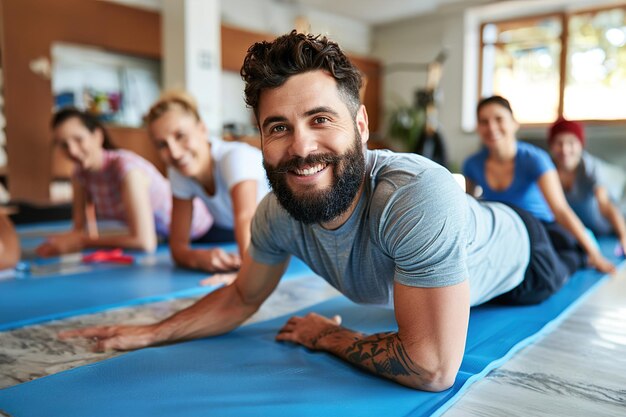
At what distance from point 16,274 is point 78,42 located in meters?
3.16

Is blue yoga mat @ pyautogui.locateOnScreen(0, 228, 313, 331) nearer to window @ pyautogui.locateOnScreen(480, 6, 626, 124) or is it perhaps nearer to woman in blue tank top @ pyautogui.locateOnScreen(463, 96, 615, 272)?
woman in blue tank top @ pyautogui.locateOnScreen(463, 96, 615, 272)

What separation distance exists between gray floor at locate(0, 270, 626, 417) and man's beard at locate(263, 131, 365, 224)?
468 mm

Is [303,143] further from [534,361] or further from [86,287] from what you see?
[86,287]

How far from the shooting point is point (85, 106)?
4969mm

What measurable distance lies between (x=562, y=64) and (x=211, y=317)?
19.9 feet

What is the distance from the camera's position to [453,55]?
6.91 m

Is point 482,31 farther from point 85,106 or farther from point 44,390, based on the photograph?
point 44,390

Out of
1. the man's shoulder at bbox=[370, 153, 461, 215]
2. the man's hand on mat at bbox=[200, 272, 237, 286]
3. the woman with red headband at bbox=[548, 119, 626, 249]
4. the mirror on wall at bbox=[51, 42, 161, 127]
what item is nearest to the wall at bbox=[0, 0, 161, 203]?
the mirror on wall at bbox=[51, 42, 161, 127]

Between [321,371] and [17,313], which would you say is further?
[17,313]

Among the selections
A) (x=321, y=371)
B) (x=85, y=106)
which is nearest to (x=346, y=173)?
(x=321, y=371)

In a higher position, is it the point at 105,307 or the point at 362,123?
the point at 362,123

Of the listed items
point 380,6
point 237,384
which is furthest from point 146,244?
point 380,6

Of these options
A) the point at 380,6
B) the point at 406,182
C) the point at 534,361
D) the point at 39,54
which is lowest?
the point at 534,361

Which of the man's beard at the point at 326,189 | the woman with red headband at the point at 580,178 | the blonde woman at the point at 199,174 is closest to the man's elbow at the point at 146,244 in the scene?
the blonde woman at the point at 199,174
